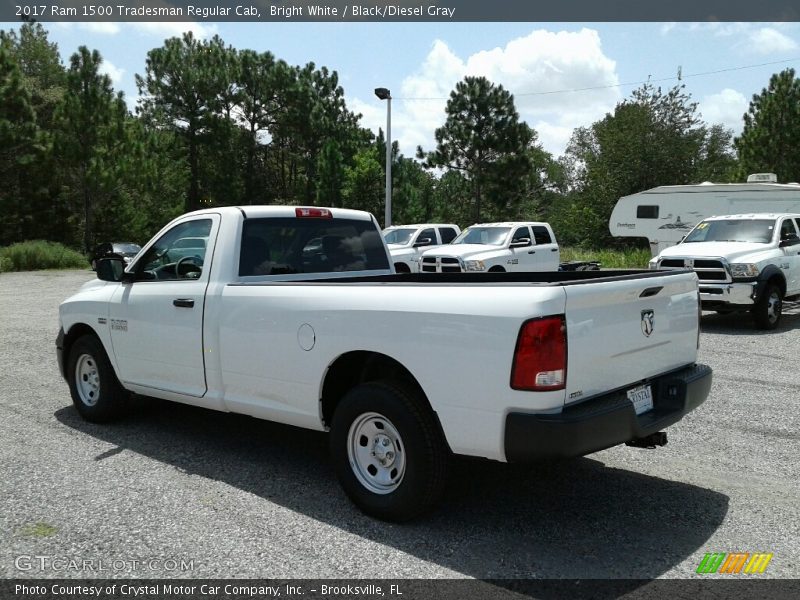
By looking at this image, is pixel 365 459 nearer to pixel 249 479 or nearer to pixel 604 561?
pixel 249 479

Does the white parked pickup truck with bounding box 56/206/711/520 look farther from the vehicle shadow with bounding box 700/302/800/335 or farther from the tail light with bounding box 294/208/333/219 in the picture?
the vehicle shadow with bounding box 700/302/800/335

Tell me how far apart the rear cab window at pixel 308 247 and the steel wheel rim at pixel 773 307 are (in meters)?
8.80

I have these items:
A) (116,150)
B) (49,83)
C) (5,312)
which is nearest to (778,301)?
(5,312)

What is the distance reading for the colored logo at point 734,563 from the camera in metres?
3.51

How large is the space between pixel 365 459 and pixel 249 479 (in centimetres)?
111

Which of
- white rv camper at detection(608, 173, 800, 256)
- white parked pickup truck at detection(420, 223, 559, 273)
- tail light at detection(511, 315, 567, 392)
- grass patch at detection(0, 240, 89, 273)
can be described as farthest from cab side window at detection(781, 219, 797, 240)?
grass patch at detection(0, 240, 89, 273)

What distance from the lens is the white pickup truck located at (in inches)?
469

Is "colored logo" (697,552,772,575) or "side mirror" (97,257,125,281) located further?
"side mirror" (97,257,125,281)

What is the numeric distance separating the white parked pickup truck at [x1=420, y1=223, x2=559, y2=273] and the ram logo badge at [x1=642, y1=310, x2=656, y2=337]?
41.4 feet

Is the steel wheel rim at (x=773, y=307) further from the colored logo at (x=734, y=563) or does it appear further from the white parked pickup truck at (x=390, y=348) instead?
the colored logo at (x=734, y=563)

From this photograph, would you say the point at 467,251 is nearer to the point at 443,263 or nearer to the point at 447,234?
the point at 443,263

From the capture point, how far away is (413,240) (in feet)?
67.5

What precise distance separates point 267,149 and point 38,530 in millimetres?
53238

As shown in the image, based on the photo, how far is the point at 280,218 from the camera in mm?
5414
